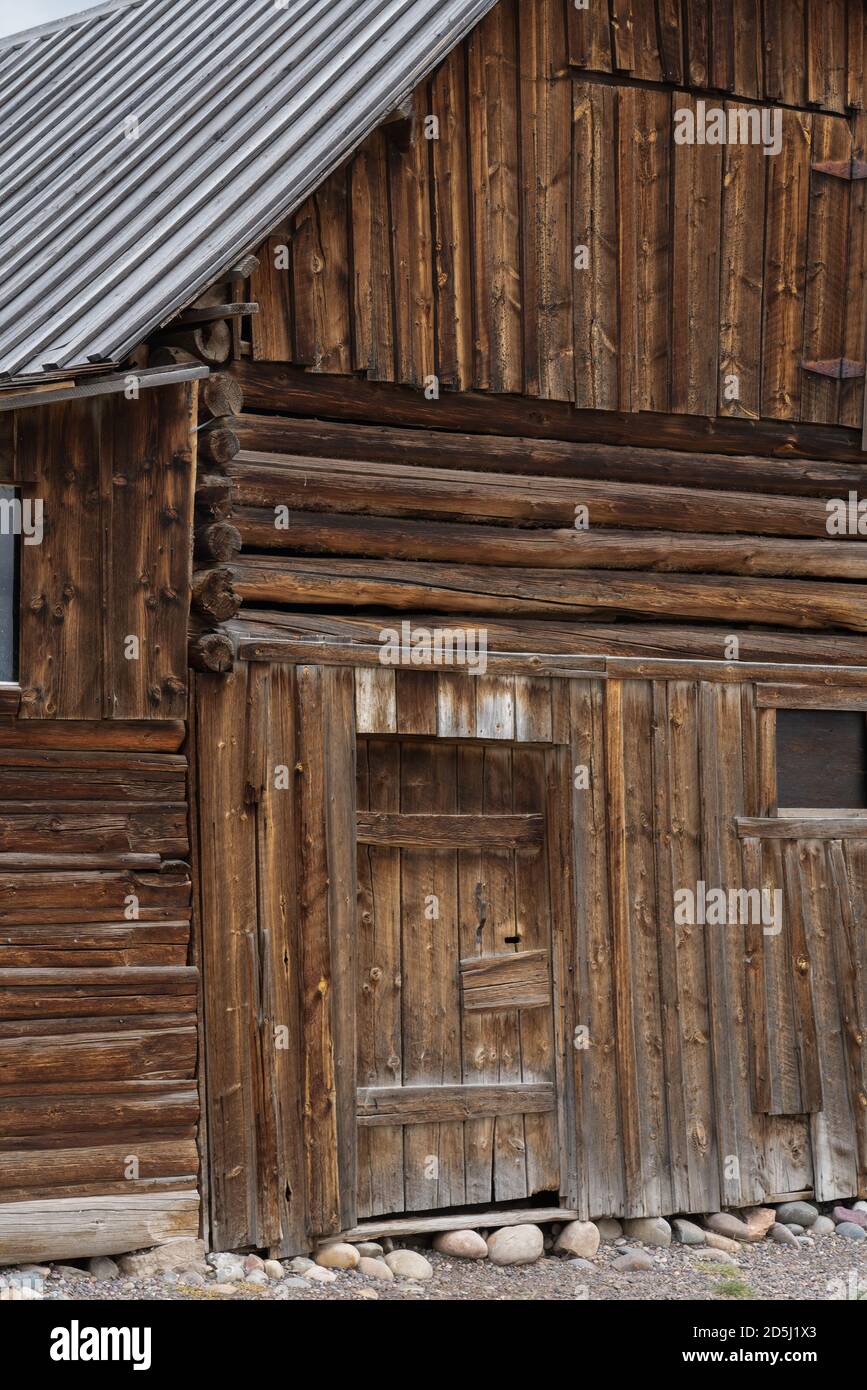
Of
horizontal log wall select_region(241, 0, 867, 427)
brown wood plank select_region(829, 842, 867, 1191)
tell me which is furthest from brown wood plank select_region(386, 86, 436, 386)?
brown wood plank select_region(829, 842, 867, 1191)

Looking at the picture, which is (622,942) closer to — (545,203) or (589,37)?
(545,203)

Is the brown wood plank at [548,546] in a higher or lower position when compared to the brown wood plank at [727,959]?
higher

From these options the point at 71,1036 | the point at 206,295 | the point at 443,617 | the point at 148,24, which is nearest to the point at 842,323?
the point at 443,617

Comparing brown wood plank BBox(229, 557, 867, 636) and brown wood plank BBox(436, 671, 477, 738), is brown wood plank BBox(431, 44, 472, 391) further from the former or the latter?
brown wood plank BBox(436, 671, 477, 738)

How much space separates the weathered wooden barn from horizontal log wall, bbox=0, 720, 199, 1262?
2cm

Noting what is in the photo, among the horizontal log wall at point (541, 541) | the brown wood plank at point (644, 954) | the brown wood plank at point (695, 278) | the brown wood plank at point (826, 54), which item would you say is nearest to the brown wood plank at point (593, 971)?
the brown wood plank at point (644, 954)

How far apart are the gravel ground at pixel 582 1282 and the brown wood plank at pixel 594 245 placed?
174 inches

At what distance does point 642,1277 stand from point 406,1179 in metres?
1.26

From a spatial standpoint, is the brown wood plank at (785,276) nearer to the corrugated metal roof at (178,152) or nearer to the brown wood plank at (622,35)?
the brown wood plank at (622,35)

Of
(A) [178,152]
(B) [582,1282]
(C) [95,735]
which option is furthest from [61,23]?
(B) [582,1282]

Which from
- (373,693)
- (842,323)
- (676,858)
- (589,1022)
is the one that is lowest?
(589,1022)

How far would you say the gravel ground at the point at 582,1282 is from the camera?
788 centimetres

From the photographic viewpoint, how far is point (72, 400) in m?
8.06

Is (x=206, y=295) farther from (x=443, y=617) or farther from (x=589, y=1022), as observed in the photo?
(x=589, y=1022)
